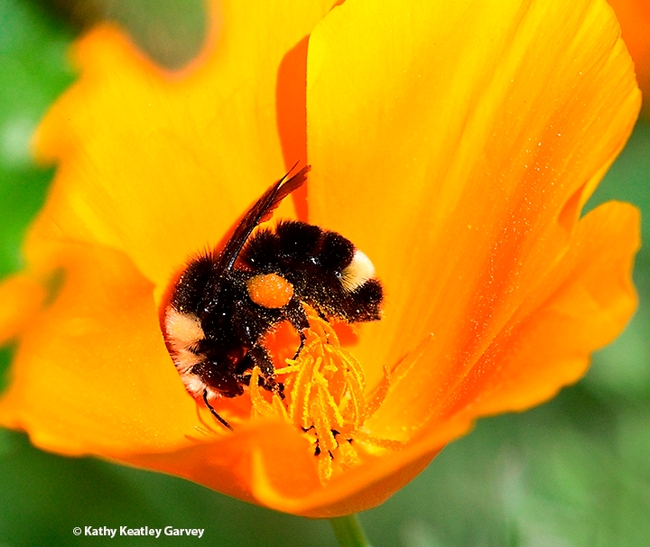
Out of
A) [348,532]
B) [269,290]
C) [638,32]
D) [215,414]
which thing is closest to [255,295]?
[269,290]

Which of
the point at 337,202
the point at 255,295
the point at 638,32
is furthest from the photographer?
the point at 638,32

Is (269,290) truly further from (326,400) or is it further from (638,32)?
(638,32)

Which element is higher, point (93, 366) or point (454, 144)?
point (454, 144)

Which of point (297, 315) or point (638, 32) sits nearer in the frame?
point (297, 315)

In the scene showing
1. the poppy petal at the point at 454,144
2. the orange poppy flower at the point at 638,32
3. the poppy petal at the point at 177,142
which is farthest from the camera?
the orange poppy flower at the point at 638,32

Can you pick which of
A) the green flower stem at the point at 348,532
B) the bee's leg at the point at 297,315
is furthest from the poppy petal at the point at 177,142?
the green flower stem at the point at 348,532

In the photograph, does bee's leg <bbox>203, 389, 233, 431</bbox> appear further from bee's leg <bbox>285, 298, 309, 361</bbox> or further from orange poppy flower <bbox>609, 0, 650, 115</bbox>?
orange poppy flower <bbox>609, 0, 650, 115</bbox>

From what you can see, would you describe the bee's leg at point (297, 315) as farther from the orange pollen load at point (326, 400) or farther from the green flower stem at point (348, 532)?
the green flower stem at point (348, 532)
